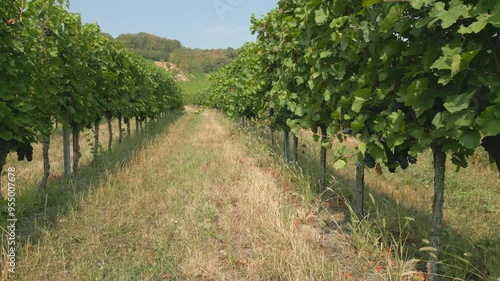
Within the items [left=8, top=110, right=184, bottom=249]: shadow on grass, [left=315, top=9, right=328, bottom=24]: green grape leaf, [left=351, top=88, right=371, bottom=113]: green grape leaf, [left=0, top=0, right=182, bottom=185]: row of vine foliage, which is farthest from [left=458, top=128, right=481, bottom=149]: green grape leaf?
[left=0, top=0, right=182, bottom=185]: row of vine foliage

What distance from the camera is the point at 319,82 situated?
4.79 metres

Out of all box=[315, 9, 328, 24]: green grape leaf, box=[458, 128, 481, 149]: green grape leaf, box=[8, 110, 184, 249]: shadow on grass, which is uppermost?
box=[315, 9, 328, 24]: green grape leaf

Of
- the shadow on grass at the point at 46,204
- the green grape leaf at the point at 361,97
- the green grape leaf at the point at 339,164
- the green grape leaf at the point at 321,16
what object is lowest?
the shadow on grass at the point at 46,204

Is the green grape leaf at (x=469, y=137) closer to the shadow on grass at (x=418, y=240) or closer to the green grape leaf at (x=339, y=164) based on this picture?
the shadow on grass at (x=418, y=240)

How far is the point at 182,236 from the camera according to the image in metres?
4.70

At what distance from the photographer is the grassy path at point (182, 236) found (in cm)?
380

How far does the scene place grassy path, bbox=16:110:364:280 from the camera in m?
3.80

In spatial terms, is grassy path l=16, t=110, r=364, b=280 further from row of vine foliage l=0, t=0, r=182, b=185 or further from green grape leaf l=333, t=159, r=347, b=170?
row of vine foliage l=0, t=0, r=182, b=185

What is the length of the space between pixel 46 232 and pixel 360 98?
423 centimetres

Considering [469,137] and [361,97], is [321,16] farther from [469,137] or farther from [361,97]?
[469,137]

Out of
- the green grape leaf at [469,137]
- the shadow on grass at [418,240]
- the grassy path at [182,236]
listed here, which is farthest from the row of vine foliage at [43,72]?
the green grape leaf at [469,137]

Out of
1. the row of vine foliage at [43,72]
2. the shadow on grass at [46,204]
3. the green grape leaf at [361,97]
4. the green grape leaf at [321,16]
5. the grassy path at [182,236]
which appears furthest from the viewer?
the shadow on grass at [46,204]

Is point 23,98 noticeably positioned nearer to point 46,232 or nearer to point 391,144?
point 46,232

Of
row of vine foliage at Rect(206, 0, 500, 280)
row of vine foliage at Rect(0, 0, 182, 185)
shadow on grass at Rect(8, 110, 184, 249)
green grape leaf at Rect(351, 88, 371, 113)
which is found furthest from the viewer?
shadow on grass at Rect(8, 110, 184, 249)
